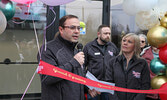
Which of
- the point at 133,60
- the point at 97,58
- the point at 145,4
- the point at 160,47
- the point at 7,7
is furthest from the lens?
the point at 97,58

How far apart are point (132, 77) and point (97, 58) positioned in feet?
4.07

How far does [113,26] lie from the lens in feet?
19.1

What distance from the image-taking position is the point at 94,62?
4270 mm

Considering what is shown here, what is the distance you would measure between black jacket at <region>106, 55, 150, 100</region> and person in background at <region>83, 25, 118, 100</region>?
937 millimetres

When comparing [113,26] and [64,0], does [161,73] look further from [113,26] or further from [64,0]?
[113,26]

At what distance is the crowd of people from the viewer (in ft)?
7.86

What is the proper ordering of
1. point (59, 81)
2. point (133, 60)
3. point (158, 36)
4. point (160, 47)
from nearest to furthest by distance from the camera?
point (59, 81) < point (158, 36) < point (160, 47) < point (133, 60)

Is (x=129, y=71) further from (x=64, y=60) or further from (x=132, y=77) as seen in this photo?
(x=64, y=60)

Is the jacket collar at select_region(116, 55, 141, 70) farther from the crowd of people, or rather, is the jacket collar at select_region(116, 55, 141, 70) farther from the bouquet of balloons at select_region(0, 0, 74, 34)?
the bouquet of balloons at select_region(0, 0, 74, 34)

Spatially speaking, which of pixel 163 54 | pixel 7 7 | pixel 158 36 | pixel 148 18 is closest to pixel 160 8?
pixel 148 18

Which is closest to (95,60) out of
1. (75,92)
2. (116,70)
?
(116,70)

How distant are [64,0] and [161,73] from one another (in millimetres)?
1649

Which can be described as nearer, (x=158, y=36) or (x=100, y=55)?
(x=158, y=36)

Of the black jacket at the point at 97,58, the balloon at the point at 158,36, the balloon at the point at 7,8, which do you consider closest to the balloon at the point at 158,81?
the balloon at the point at 158,36
